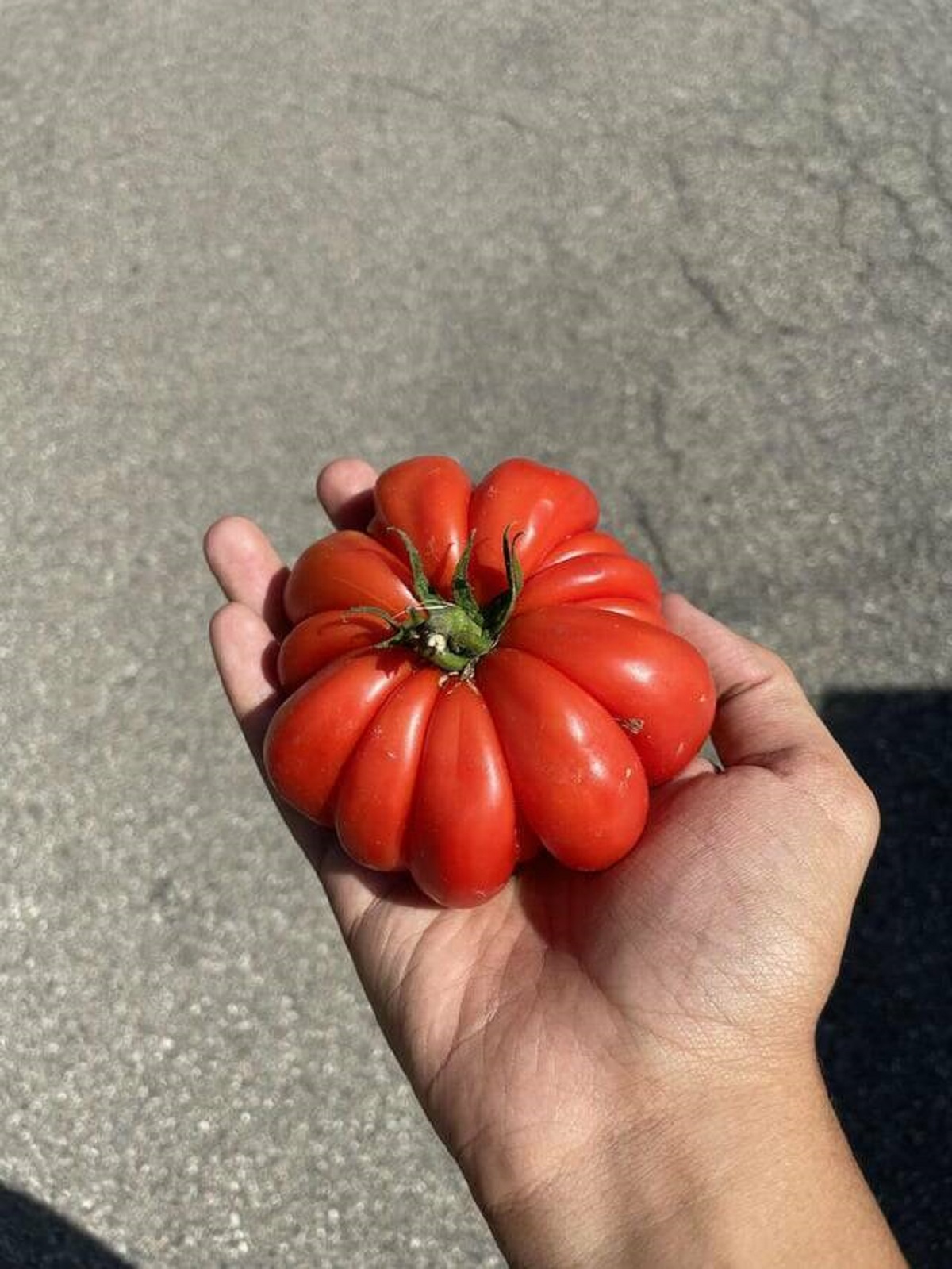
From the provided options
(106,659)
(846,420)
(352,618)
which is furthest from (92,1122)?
(846,420)

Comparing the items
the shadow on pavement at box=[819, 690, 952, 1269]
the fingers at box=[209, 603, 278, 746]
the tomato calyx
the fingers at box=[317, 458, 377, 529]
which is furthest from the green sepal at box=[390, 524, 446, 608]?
the shadow on pavement at box=[819, 690, 952, 1269]

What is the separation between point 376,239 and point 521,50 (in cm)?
99

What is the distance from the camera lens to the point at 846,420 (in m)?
4.02

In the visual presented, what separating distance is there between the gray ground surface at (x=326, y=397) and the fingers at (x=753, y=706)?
1040mm

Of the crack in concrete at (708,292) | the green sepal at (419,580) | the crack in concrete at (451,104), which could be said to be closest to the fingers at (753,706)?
the green sepal at (419,580)

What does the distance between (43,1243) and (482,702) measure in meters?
1.99

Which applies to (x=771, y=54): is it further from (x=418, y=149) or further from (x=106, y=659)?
(x=106, y=659)

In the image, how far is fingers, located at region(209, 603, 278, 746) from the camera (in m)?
2.78

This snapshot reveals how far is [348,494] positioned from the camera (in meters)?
3.06

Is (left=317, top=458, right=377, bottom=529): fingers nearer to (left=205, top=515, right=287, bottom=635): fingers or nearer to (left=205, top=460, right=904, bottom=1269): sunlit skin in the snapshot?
(left=205, top=515, right=287, bottom=635): fingers

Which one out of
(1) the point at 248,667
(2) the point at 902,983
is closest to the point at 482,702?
(1) the point at 248,667

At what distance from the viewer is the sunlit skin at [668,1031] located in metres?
2.14

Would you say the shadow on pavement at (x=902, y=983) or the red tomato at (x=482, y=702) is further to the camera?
the shadow on pavement at (x=902, y=983)

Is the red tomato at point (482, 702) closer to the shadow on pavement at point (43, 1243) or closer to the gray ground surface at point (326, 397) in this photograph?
the gray ground surface at point (326, 397)
